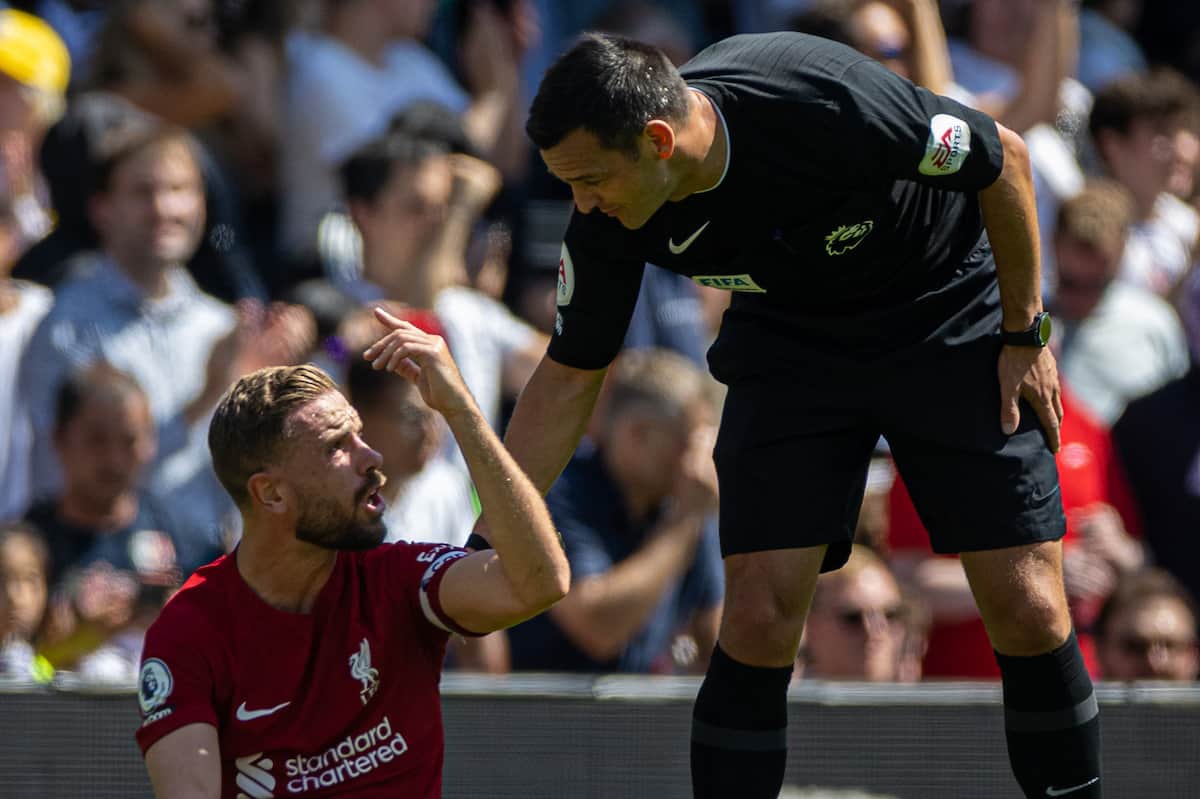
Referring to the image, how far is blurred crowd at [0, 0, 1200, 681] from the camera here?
555 cm

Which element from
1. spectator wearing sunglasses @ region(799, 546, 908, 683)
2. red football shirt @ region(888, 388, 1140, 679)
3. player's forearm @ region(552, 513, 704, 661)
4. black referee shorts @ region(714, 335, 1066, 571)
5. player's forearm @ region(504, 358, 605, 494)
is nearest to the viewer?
black referee shorts @ region(714, 335, 1066, 571)

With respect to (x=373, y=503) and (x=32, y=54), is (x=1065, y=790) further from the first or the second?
(x=32, y=54)

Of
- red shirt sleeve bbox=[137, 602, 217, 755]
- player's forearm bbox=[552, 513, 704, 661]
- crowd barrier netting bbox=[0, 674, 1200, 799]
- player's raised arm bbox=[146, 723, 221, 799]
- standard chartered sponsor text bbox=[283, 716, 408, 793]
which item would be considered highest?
red shirt sleeve bbox=[137, 602, 217, 755]

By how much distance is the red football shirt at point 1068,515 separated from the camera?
18.0 ft

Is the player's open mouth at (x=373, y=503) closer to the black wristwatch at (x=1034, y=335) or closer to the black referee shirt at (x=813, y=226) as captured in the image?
the black referee shirt at (x=813, y=226)

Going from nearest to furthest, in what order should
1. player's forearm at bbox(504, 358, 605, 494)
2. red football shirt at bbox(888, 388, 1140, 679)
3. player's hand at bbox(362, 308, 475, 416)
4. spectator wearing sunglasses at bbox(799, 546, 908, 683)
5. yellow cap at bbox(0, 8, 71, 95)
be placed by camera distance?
player's hand at bbox(362, 308, 475, 416), player's forearm at bbox(504, 358, 605, 494), spectator wearing sunglasses at bbox(799, 546, 908, 683), red football shirt at bbox(888, 388, 1140, 679), yellow cap at bbox(0, 8, 71, 95)

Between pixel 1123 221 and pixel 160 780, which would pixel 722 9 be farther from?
pixel 160 780

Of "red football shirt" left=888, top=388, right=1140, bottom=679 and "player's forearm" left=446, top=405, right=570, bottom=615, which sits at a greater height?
"player's forearm" left=446, top=405, right=570, bottom=615

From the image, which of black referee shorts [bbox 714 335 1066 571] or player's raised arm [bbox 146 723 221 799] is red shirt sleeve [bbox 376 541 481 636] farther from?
black referee shorts [bbox 714 335 1066 571]

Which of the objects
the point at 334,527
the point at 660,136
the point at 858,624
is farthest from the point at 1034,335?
the point at 858,624

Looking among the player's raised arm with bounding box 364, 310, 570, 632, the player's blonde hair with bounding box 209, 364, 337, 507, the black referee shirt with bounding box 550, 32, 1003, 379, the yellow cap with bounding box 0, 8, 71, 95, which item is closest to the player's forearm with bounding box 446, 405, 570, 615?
the player's raised arm with bounding box 364, 310, 570, 632

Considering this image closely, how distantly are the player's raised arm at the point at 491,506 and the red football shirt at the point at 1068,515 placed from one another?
2.31 metres

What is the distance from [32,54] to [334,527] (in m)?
3.88

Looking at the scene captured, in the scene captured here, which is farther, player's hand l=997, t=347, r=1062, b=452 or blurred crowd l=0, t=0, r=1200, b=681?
blurred crowd l=0, t=0, r=1200, b=681
